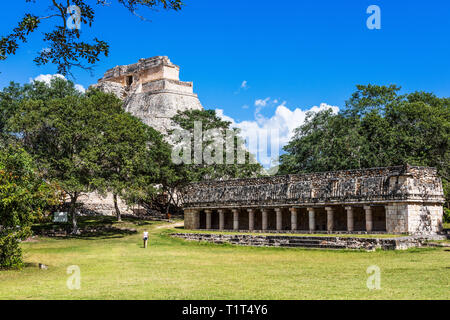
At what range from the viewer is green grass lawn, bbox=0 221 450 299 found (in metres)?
10.4

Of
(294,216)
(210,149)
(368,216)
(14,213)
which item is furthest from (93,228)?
(368,216)

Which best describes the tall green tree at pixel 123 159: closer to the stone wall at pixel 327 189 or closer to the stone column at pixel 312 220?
the stone wall at pixel 327 189

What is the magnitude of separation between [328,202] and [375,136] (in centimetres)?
1434

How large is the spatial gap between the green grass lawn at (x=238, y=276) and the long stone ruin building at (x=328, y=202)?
17.6 feet

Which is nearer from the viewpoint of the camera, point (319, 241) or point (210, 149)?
point (319, 241)

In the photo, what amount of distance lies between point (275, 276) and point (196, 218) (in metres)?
23.9

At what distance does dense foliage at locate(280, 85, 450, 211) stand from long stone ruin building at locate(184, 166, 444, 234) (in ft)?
31.1

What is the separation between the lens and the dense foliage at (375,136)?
A: 37812 millimetres

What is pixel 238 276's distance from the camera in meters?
13.8

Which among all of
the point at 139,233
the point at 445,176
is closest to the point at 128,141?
the point at 139,233

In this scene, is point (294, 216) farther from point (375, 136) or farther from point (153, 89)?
point (153, 89)

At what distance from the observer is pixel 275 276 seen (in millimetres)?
13602

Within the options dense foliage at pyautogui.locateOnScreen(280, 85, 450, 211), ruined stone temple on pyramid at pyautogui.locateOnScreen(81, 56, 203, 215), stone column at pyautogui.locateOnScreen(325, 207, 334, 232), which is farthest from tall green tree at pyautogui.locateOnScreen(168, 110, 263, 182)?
ruined stone temple on pyramid at pyautogui.locateOnScreen(81, 56, 203, 215)
